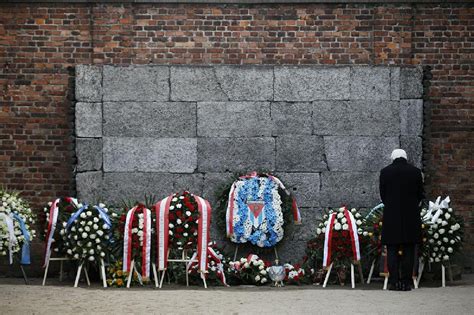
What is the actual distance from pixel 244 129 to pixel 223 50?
4.02ft

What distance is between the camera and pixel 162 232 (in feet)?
44.6

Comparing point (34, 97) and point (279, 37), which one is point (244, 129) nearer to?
point (279, 37)

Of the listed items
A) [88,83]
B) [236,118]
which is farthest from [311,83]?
[88,83]

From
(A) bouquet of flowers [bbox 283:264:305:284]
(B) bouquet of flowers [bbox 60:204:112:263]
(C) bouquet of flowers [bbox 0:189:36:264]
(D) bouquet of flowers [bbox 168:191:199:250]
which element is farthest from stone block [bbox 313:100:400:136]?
(C) bouquet of flowers [bbox 0:189:36:264]

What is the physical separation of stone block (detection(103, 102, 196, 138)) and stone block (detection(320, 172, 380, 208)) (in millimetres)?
1994

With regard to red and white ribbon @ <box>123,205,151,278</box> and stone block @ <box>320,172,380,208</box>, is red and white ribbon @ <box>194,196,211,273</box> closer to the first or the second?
red and white ribbon @ <box>123,205,151,278</box>

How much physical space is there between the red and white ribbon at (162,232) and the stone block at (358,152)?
8.62 feet

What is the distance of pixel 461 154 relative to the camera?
50.7ft

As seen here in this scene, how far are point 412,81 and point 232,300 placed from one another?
4.75 m

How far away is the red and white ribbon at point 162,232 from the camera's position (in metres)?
13.5

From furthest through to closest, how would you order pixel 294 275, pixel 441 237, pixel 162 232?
pixel 294 275 → pixel 441 237 → pixel 162 232

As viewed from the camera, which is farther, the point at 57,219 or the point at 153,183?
the point at 153,183

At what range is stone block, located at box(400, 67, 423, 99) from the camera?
49.0 feet

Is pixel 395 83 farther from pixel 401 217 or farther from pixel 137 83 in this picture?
pixel 137 83
